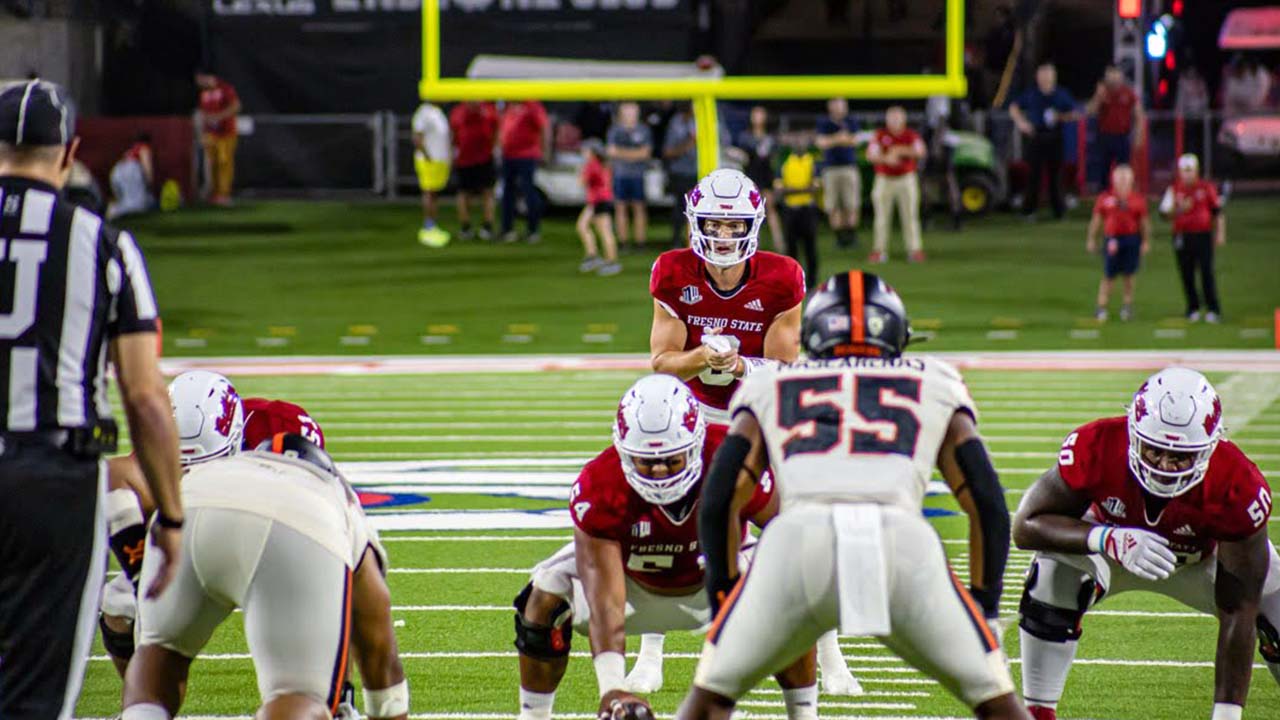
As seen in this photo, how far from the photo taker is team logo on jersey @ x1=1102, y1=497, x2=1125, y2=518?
19.1 ft

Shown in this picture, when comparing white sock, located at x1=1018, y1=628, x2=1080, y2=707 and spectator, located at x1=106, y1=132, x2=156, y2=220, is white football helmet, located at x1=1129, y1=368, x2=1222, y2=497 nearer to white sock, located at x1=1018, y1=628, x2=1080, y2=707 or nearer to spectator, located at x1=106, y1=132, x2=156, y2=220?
white sock, located at x1=1018, y1=628, x2=1080, y2=707

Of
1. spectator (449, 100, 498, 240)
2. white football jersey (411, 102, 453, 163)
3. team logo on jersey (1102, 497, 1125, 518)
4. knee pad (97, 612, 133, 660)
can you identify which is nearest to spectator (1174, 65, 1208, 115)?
spectator (449, 100, 498, 240)

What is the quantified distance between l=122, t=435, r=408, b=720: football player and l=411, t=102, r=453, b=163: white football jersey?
669 inches

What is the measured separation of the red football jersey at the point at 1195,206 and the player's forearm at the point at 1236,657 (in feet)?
43.5

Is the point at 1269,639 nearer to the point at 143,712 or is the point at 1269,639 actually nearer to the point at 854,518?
the point at 854,518

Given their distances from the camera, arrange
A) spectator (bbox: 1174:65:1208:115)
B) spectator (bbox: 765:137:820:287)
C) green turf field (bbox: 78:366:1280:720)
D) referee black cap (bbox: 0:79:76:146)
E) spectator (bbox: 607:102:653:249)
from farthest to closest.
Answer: spectator (bbox: 1174:65:1208:115) → spectator (bbox: 607:102:653:249) → spectator (bbox: 765:137:820:287) → green turf field (bbox: 78:366:1280:720) → referee black cap (bbox: 0:79:76:146)

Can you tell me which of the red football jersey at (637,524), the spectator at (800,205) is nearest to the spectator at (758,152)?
the spectator at (800,205)

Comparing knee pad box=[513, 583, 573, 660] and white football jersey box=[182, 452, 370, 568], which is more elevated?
white football jersey box=[182, 452, 370, 568]

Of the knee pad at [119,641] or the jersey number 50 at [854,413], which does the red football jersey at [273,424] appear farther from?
the jersey number 50 at [854,413]

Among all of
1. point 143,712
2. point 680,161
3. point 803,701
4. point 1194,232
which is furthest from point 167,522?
point 680,161

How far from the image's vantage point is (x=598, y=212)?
20.6m

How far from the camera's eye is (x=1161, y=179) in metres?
26.4

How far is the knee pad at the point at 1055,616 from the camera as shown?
589 centimetres

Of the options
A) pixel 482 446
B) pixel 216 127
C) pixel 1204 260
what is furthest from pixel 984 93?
pixel 482 446
